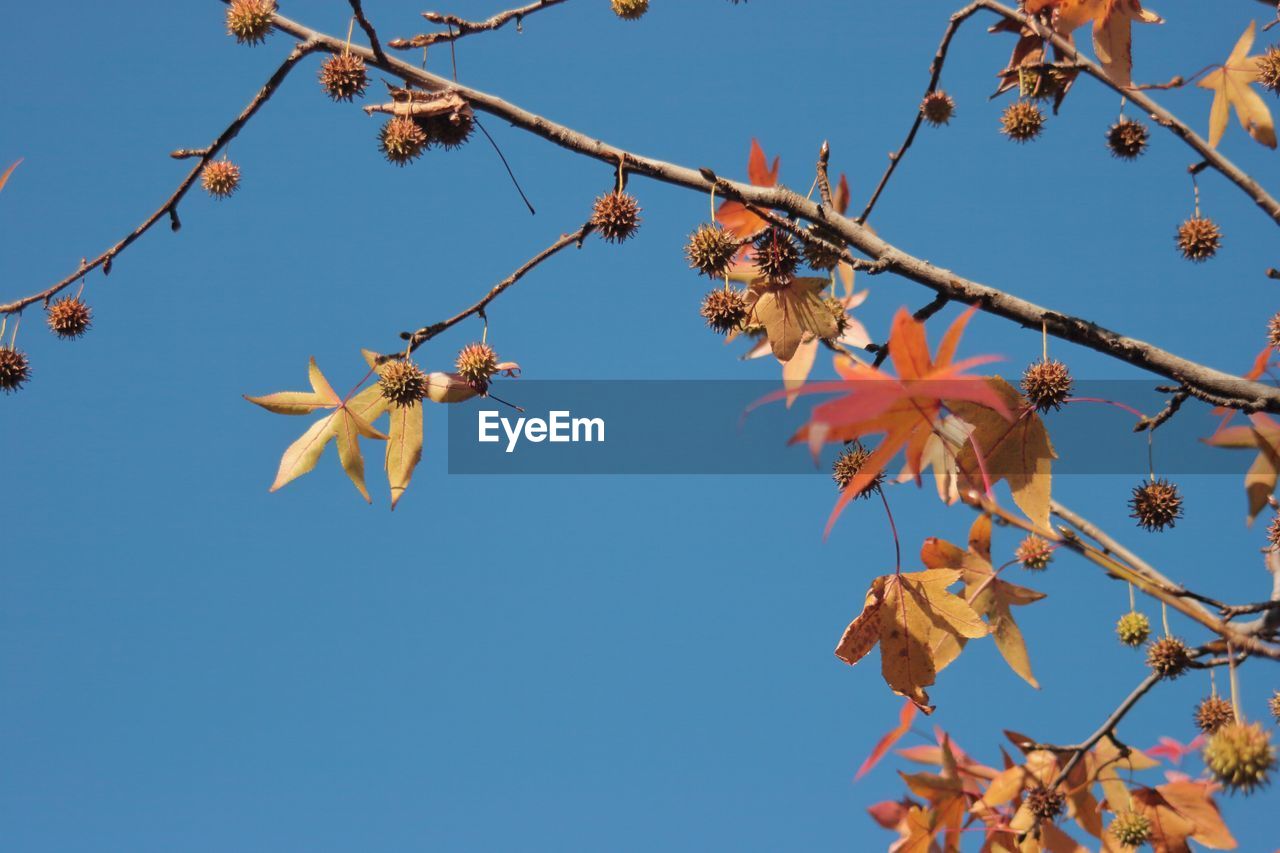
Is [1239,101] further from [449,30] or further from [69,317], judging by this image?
[69,317]

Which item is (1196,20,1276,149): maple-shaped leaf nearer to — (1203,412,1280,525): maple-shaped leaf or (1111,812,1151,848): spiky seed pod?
(1203,412,1280,525): maple-shaped leaf

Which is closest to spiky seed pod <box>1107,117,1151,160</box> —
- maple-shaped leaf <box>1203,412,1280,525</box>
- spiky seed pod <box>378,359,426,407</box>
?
maple-shaped leaf <box>1203,412,1280,525</box>

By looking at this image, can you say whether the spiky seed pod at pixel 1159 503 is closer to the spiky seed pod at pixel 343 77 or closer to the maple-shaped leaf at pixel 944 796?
the maple-shaped leaf at pixel 944 796

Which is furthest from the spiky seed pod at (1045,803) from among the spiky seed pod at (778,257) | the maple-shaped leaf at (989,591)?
the spiky seed pod at (778,257)

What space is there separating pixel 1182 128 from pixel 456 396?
135 cm

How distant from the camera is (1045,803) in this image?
2061mm

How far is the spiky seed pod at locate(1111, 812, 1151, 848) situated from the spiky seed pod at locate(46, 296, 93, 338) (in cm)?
212

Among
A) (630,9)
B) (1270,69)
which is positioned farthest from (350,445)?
(1270,69)

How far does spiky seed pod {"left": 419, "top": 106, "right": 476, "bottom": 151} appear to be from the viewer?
1817mm

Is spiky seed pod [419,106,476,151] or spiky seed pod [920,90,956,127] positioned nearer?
spiky seed pod [419,106,476,151]

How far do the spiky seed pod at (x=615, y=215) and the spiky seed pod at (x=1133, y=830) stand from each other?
137cm

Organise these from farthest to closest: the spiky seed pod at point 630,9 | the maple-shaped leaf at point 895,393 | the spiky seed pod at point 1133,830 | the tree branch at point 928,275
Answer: the spiky seed pod at point 630,9 < the spiky seed pod at point 1133,830 < the tree branch at point 928,275 < the maple-shaped leaf at point 895,393

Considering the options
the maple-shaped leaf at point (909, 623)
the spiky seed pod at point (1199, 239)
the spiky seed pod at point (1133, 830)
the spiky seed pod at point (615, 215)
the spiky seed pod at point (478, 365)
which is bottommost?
the spiky seed pod at point (1133, 830)

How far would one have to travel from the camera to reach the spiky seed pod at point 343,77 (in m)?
1.91
